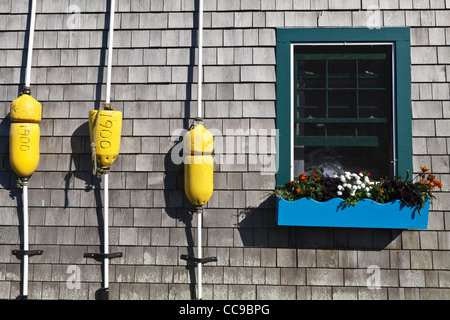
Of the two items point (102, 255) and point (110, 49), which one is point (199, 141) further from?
point (102, 255)

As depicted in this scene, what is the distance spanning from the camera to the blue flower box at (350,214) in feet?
10.2

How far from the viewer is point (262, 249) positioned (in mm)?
3428

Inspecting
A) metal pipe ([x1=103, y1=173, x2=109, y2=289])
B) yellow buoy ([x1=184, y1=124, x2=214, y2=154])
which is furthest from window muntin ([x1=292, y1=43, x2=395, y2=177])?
metal pipe ([x1=103, y1=173, x2=109, y2=289])

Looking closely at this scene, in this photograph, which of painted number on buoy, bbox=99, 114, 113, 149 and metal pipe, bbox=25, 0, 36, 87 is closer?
painted number on buoy, bbox=99, 114, 113, 149

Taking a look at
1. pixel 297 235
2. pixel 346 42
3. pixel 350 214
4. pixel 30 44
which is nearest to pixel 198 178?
pixel 297 235

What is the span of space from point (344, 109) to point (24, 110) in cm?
309

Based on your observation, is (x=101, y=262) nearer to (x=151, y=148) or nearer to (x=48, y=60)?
(x=151, y=148)

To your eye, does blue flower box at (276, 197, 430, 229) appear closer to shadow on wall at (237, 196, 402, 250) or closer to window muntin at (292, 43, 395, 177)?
shadow on wall at (237, 196, 402, 250)

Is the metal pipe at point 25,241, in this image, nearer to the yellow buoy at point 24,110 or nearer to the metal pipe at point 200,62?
the yellow buoy at point 24,110

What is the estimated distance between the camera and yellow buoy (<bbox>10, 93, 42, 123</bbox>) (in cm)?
335

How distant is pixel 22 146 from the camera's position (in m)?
3.36

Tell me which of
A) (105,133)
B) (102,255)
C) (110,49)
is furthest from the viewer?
(110,49)

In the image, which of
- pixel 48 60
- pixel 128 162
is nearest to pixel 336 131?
pixel 128 162
